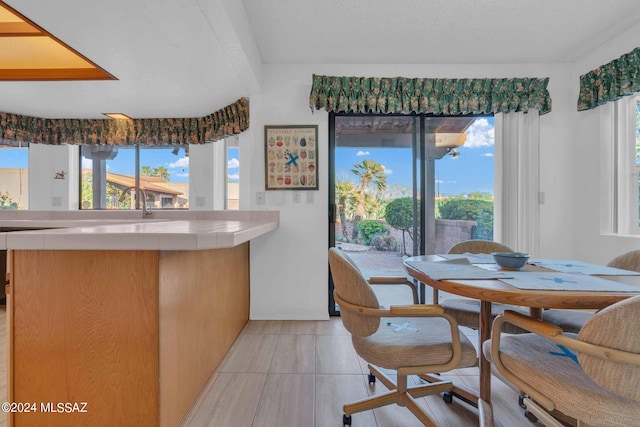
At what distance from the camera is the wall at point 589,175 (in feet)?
8.17

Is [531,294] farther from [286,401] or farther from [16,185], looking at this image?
[16,185]

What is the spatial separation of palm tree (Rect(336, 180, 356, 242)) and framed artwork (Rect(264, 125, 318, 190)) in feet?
0.98

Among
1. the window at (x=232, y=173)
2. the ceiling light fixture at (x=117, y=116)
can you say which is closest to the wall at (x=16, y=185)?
the ceiling light fixture at (x=117, y=116)

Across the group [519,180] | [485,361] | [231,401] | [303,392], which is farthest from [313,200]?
[519,180]

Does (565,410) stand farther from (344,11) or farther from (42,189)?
(42,189)

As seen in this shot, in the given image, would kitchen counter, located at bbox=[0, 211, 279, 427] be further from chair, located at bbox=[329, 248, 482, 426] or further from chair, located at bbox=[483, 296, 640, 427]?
chair, located at bbox=[483, 296, 640, 427]

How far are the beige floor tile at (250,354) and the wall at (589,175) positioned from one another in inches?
115

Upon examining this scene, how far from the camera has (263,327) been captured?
261cm

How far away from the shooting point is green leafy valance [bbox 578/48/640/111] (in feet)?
7.29

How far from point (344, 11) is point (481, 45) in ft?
4.21

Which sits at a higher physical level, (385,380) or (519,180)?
(519,180)

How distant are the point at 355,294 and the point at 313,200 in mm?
1635

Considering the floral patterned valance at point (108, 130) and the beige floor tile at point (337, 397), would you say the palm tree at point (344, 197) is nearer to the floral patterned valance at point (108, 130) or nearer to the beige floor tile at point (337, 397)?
the beige floor tile at point (337, 397)

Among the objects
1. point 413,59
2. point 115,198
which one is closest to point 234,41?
point 413,59
